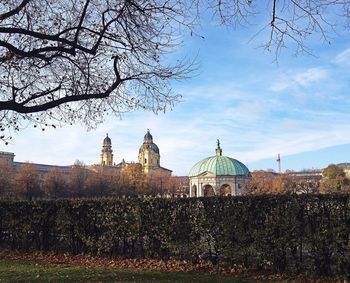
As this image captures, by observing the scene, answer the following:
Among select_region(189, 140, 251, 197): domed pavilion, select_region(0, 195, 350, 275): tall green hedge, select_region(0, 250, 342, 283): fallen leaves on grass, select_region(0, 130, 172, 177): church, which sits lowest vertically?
select_region(0, 250, 342, 283): fallen leaves on grass

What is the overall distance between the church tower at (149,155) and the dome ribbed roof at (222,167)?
72830 mm

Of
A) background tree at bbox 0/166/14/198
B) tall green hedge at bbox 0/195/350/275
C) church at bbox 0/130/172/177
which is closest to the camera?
tall green hedge at bbox 0/195/350/275

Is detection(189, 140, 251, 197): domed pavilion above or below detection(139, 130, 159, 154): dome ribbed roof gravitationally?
below

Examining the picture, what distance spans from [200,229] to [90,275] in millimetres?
3589

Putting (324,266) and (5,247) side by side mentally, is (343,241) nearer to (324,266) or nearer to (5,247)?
(324,266)

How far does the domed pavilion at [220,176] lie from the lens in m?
57.0

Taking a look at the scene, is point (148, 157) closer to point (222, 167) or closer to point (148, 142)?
point (148, 142)

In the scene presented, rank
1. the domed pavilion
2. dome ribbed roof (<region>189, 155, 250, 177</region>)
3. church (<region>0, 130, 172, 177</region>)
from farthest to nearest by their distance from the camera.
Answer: church (<region>0, 130, 172, 177</region>)
dome ribbed roof (<region>189, 155, 250, 177</region>)
the domed pavilion

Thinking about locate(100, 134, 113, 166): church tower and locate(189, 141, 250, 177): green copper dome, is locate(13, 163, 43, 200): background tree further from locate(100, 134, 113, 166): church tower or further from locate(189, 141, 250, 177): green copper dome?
locate(100, 134, 113, 166): church tower

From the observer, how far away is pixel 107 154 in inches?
6073

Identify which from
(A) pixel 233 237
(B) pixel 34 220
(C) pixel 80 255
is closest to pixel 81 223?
(C) pixel 80 255

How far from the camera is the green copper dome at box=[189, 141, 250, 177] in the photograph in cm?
5753

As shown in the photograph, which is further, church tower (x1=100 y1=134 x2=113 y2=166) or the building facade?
church tower (x1=100 y1=134 x2=113 y2=166)

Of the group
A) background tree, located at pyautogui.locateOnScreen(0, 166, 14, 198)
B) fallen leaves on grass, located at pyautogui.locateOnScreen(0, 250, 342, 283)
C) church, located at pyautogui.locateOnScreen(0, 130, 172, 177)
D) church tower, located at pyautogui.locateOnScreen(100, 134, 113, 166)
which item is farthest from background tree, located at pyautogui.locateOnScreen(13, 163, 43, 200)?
fallen leaves on grass, located at pyautogui.locateOnScreen(0, 250, 342, 283)
